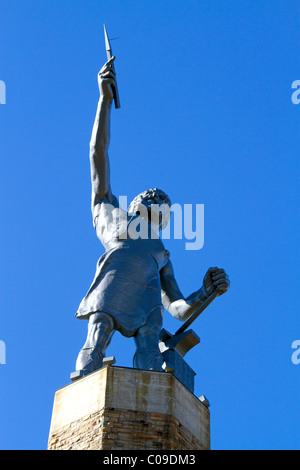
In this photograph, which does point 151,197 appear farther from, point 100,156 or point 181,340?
point 181,340

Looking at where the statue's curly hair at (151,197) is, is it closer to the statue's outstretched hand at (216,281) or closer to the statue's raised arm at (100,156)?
the statue's raised arm at (100,156)

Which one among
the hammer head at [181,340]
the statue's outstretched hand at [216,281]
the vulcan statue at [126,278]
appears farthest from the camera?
the statue's outstretched hand at [216,281]

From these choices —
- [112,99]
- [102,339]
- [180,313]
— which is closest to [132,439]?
[102,339]

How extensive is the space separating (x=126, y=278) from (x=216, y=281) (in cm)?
121

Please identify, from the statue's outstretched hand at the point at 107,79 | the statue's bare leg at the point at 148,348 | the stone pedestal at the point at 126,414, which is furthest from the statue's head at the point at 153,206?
the stone pedestal at the point at 126,414

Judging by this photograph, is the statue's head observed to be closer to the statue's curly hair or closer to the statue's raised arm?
the statue's curly hair

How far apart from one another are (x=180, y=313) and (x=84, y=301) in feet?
4.78

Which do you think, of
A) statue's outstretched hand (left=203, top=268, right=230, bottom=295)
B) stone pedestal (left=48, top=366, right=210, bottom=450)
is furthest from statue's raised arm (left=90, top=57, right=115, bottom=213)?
stone pedestal (left=48, top=366, right=210, bottom=450)

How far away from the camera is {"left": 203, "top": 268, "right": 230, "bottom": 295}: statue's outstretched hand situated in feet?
49.6

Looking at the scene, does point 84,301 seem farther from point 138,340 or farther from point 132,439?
point 132,439

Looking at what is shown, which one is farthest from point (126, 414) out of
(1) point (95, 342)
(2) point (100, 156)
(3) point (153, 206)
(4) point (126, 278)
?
(2) point (100, 156)

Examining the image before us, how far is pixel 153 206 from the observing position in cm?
1608

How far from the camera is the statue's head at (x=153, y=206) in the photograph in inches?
632
